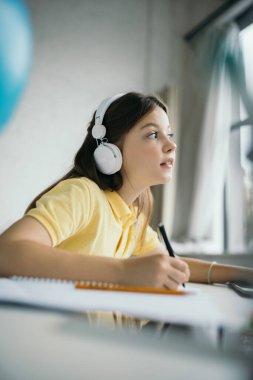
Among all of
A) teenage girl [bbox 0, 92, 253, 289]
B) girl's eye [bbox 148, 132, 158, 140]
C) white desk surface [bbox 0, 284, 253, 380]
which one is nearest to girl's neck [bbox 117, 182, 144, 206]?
teenage girl [bbox 0, 92, 253, 289]

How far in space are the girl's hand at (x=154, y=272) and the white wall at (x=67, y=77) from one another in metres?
0.70

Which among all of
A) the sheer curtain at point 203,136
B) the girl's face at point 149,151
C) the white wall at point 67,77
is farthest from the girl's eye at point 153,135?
the sheer curtain at point 203,136

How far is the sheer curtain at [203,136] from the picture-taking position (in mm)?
1781

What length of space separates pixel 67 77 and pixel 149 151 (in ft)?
1.92

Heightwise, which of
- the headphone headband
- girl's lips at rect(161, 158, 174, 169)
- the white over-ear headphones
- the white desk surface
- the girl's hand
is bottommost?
the girl's hand

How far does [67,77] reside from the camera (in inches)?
46.8

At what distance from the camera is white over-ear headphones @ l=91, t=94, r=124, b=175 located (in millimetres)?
679

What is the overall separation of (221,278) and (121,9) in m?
1.06

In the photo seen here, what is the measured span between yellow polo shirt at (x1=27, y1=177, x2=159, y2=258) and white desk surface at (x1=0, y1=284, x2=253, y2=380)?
0.95ft

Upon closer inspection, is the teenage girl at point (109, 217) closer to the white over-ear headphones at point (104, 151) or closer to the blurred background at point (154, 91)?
the white over-ear headphones at point (104, 151)

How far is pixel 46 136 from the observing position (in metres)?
1.21

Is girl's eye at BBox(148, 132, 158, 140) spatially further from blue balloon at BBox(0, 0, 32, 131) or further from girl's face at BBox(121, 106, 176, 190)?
blue balloon at BBox(0, 0, 32, 131)

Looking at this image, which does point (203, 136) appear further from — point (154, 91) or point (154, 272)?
point (154, 272)

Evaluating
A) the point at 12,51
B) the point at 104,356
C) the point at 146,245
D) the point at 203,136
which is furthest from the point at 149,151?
the point at 203,136
